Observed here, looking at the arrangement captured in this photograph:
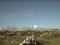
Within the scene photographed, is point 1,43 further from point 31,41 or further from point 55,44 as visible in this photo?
point 55,44

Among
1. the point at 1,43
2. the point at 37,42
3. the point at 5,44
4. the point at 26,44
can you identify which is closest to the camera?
the point at 26,44

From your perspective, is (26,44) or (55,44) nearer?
(26,44)

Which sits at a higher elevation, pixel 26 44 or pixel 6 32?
pixel 6 32

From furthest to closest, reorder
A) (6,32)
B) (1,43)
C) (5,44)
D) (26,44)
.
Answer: (6,32) → (1,43) → (5,44) → (26,44)

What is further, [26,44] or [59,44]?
[59,44]

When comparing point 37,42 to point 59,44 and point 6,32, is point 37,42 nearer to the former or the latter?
point 59,44

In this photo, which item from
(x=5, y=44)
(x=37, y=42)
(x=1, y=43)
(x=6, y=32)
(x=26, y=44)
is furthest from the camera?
(x=6, y=32)

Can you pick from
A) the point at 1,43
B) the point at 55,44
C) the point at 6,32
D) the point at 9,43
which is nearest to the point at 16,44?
the point at 9,43

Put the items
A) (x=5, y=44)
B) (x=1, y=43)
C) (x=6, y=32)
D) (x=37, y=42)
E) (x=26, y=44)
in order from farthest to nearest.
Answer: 1. (x=6, y=32)
2. (x=1, y=43)
3. (x=5, y=44)
4. (x=37, y=42)
5. (x=26, y=44)

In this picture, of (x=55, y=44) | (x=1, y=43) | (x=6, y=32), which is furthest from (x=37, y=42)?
(x=6, y=32)
